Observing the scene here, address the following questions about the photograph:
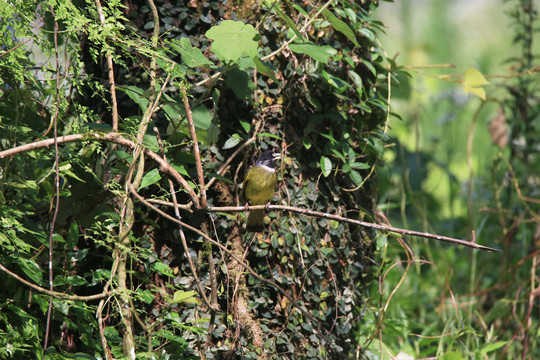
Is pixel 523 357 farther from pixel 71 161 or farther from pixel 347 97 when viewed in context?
pixel 71 161

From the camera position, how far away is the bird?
8.48 feet

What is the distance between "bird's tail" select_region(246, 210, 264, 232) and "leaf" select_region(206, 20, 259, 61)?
780mm

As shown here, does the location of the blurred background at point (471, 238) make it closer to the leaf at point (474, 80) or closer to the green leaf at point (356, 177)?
the leaf at point (474, 80)

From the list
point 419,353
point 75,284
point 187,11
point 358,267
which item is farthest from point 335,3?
point 419,353

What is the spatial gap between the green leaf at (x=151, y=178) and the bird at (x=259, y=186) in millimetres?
484

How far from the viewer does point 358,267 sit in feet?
9.86

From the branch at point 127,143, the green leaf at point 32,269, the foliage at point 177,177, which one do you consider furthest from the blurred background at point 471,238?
the green leaf at point 32,269

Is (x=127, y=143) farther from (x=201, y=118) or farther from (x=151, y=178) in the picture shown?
(x=201, y=118)

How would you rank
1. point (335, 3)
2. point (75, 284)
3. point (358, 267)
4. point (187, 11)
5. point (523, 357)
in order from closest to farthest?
point (75, 284)
point (187, 11)
point (335, 3)
point (358, 267)
point (523, 357)

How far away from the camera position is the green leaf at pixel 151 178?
88.9 inches

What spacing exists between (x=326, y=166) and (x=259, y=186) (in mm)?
408

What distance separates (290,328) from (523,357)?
2.01 metres

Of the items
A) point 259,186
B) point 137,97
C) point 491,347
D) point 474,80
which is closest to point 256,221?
point 259,186

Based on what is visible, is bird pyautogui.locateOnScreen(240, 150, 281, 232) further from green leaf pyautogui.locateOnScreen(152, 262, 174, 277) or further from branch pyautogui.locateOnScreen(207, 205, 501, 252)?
green leaf pyautogui.locateOnScreen(152, 262, 174, 277)
